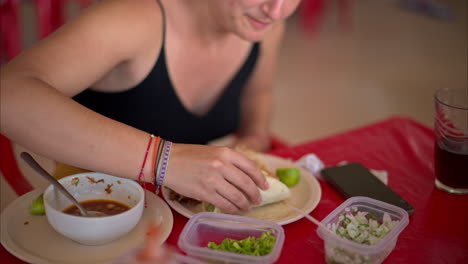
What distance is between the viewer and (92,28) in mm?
1156

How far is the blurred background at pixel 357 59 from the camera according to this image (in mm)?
3499

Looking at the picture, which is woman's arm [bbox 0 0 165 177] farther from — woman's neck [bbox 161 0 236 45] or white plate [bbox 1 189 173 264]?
woman's neck [bbox 161 0 236 45]

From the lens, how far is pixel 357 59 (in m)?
4.41

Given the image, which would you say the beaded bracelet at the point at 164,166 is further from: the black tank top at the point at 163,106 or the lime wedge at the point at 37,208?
the black tank top at the point at 163,106

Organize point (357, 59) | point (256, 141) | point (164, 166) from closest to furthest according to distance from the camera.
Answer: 1. point (164, 166)
2. point (256, 141)
3. point (357, 59)

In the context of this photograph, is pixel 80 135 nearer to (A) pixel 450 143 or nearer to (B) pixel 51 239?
(B) pixel 51 239

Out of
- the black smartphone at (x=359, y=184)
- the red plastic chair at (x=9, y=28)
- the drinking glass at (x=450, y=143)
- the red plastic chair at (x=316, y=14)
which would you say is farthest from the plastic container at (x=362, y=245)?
the red plastic chair at (x=316, y=14)

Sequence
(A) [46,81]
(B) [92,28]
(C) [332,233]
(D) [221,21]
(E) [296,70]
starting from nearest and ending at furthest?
(C) [332,233] → (A) [46,81] → (B) [92,28] → (D) [221,21] → (E) [296,70]

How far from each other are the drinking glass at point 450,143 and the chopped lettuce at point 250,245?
52 cm

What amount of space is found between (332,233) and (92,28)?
0.68 meters

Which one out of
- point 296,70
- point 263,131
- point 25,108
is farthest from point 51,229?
point 296,70

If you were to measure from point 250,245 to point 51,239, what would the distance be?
37cm

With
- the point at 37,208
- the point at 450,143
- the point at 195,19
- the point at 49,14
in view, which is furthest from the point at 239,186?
the point at 49,14

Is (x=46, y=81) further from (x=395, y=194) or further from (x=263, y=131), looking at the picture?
(x=263, y=131)
